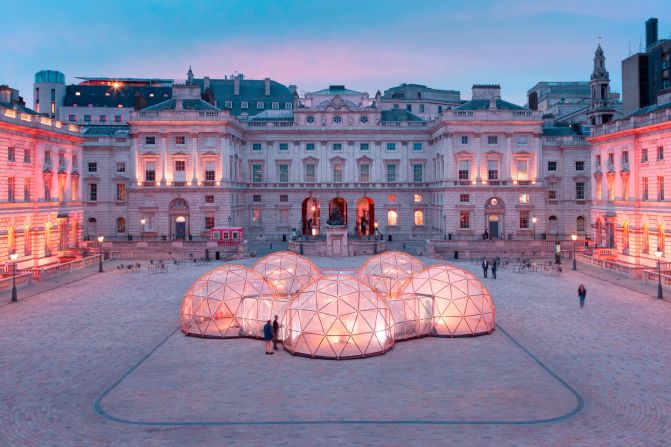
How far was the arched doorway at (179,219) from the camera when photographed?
7088 centimetres

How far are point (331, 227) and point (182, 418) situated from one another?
43.4 m

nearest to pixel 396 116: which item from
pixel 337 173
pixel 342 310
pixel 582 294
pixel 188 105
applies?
pixel 337 173

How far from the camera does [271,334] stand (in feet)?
78.9

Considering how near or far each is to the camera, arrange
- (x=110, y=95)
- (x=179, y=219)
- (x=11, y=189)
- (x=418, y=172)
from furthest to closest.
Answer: (x=110, y=95) → (x=418, y=172) → (x=179, y=219) → (x=11, y=189)

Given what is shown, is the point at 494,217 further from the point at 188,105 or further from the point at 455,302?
the point at 455,302

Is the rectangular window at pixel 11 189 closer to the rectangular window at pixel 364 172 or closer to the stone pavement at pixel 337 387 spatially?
the stone pavement at pixel 337 387

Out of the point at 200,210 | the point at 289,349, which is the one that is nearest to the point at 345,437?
the point at 289,349

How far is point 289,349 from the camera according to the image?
80.1 feet

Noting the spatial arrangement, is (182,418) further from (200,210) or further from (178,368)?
(200,210)

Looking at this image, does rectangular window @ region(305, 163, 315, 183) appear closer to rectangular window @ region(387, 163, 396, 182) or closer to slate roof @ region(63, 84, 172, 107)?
rectangular window @ region(387, 163, 396, 182)

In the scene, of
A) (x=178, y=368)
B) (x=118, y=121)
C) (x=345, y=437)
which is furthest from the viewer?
(x=118, y=121)

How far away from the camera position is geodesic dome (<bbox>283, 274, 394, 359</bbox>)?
23750mm

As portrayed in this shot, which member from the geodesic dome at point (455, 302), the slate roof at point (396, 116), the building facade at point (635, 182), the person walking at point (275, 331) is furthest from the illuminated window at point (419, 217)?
the person walking at point (275, 331)

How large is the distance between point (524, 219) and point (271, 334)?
180ft
